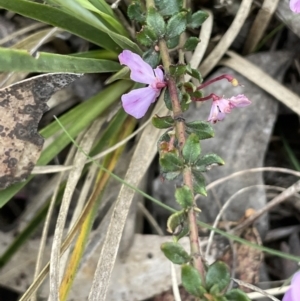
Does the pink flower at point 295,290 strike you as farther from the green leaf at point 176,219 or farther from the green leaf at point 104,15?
the green leaf at point 104,15

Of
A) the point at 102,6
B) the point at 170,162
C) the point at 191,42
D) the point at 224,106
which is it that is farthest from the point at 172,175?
the point at 102,6

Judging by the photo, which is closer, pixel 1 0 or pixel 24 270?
pixel 1 0

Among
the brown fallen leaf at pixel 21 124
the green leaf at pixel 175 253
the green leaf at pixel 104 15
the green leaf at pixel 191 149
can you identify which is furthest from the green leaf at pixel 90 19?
the green leaf at pixel 175 253

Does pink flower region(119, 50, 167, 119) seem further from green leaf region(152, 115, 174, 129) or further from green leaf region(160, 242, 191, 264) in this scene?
green leaf region(160, 242, 191, 264)

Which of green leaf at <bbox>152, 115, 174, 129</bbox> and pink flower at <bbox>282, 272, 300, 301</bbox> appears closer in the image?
pink flower at <bbox>282, 272, 300, 301</bbox>

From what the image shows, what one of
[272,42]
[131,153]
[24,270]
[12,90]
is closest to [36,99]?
[12,90]

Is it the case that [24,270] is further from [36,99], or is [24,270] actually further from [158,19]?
[158,19]

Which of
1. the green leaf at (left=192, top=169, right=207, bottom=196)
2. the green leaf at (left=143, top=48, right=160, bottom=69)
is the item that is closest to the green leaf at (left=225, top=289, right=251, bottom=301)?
the green leaf at (left=192, top=169, right=207, bottom=196)
